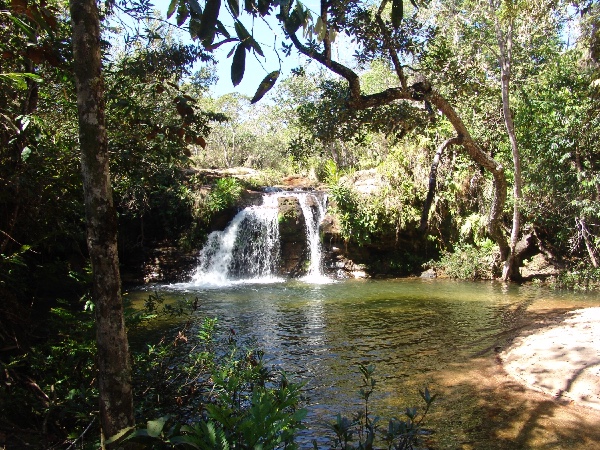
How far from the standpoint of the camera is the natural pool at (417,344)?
15.6ft

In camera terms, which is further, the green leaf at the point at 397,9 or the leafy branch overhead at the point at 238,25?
the green leaf at the point at 397,9

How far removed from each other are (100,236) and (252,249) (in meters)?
15.5

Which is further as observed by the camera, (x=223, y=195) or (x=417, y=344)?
(x=223, y=195)

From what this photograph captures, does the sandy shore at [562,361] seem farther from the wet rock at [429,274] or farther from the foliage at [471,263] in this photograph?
the wet rock at [429,274]

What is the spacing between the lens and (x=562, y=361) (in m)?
6.13

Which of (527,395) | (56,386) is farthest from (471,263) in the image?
(56,386)

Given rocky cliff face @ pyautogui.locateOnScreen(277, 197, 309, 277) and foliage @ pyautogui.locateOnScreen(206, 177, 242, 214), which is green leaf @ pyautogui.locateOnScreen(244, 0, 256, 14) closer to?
rocky cliff face @ pyautogui.locateOnScreen(277, 197, 309, 277)

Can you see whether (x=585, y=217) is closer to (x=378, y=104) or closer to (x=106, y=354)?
(x=378, y=104)

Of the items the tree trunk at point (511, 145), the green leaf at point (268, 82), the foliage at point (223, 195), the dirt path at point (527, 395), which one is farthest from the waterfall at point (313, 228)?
the green leaf at point (268, 82)

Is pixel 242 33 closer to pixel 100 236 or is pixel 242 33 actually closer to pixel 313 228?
pixel 100 236

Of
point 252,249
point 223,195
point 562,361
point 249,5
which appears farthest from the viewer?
point 223,195

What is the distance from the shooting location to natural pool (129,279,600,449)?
4.75 metres

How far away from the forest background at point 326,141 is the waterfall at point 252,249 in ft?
3.13

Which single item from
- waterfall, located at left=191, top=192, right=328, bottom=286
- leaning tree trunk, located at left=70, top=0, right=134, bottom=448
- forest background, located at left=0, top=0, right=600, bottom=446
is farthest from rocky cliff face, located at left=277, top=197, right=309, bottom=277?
leaning tree trunk, located at left=70, top=0, right=134, bottom=448
